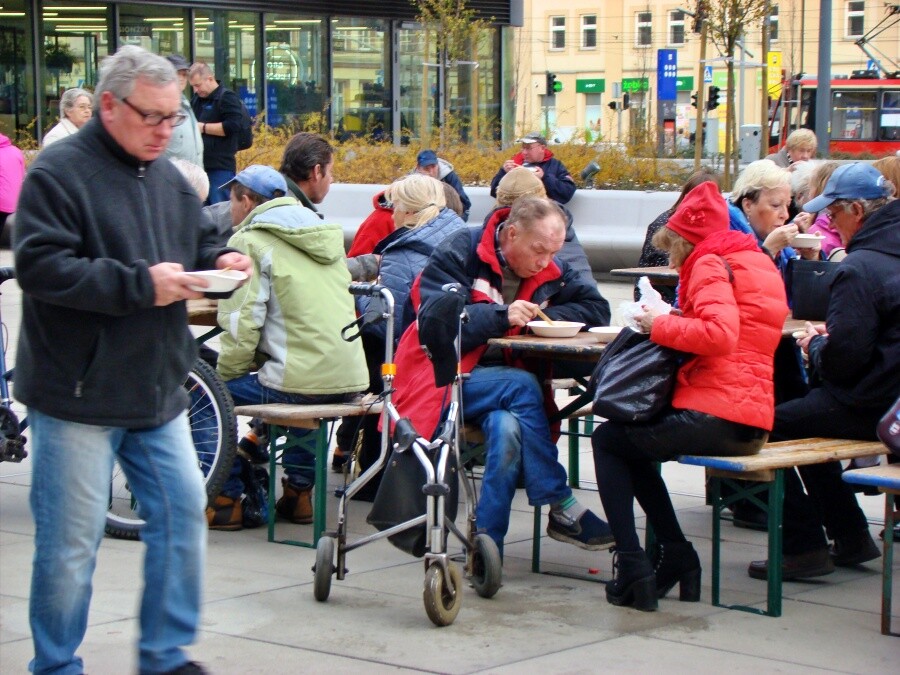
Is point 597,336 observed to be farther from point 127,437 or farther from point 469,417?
point 127,437

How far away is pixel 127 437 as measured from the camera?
12.3 feet

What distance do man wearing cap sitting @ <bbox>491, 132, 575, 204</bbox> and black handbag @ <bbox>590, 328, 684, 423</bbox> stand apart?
8571 millimetres

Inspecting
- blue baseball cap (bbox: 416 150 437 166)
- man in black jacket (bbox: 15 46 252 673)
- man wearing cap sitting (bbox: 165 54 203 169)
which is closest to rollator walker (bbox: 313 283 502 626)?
man in black jacket (bbox: 15 46 252 673)

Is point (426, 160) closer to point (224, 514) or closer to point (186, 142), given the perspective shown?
point (186, 142)

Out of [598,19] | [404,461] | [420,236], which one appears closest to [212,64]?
[420,236]

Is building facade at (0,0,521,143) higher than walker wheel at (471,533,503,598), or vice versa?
building facade at (0,0,521,143)

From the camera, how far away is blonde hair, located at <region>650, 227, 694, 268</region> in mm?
5023

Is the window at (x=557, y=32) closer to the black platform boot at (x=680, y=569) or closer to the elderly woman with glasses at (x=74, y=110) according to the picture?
the elderly woman with glasses at (x=74, y=110)

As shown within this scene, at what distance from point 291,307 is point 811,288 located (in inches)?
84.8

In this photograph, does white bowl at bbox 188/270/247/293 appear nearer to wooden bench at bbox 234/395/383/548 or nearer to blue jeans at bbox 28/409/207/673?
blue jeans at bbox 28/409/207/673

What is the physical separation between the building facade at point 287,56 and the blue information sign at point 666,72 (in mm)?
7341

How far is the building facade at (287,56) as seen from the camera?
27000 millimetres

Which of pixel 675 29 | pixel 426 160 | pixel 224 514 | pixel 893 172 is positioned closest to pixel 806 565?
pixel 893 172

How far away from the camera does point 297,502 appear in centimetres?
630
